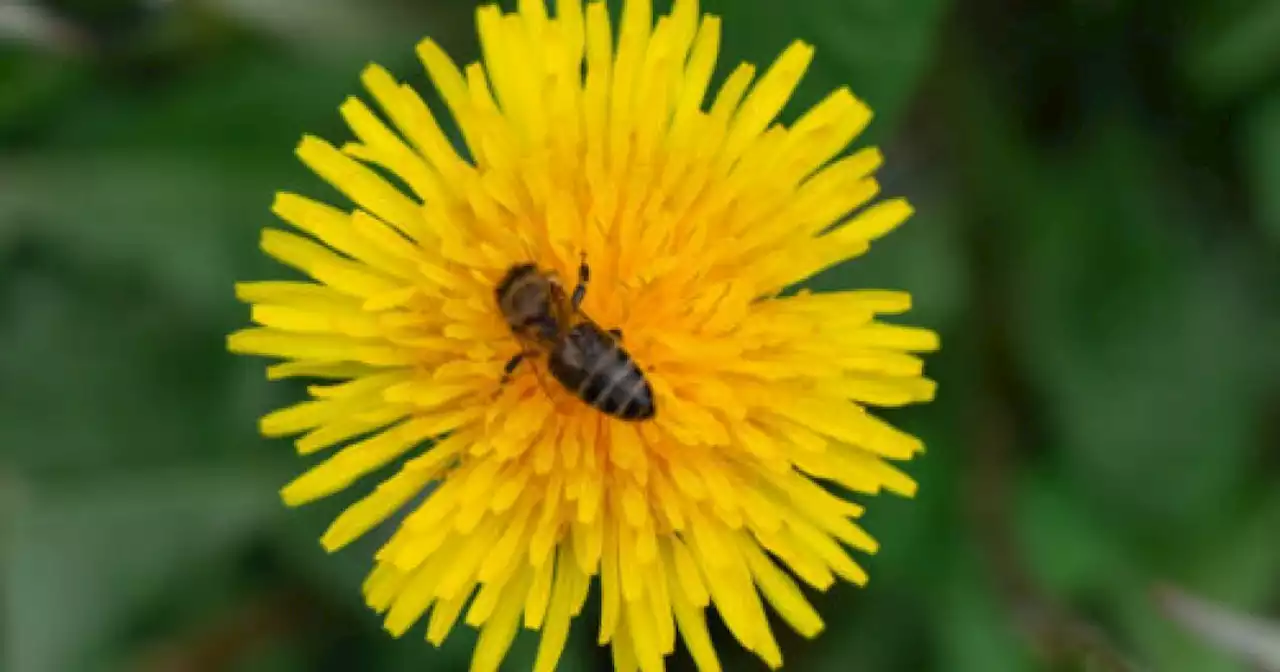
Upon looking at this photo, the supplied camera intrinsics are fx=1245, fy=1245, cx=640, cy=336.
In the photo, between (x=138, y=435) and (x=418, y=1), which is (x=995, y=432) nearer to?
(x=418, y=1)

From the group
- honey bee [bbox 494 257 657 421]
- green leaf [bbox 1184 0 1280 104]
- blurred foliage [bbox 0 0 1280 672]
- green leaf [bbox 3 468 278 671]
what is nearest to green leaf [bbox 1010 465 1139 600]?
blurred foliage [bbox 0 0 1280 672]

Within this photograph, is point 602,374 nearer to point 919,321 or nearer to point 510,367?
point 510,367

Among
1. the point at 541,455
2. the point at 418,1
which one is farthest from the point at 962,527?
the point at 418,1

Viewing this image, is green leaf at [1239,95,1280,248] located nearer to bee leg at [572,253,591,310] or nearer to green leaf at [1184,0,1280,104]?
green leaf at [1184,0,1280,104]

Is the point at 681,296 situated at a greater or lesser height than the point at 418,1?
lesser

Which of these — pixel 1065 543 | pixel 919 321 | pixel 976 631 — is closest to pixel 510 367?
pixel 919 321

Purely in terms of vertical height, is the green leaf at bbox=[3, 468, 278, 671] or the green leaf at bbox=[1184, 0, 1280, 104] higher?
the green leaf at bbox=[3, 468, 278, 671]
